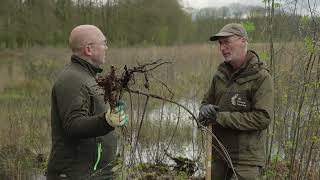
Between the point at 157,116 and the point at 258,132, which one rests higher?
the point at 258,132

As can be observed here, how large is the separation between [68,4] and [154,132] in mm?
9903

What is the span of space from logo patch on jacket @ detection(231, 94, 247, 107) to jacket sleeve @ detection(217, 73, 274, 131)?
99mm

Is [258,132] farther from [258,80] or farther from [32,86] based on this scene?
[32,86]

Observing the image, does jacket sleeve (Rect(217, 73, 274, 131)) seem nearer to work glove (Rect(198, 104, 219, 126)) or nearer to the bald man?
work glove (Rect(198, 104, 219, 126))

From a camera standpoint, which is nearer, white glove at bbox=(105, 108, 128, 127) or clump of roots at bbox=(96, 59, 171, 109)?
clump of roots at bbox=(96, 59, 171, 109)

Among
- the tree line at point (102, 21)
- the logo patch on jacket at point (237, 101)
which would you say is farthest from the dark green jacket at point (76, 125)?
the tree line at point (102, 21)

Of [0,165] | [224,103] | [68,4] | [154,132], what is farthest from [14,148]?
[68,4]

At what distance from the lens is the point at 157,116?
7.74 m

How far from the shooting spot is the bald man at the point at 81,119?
2.77 m

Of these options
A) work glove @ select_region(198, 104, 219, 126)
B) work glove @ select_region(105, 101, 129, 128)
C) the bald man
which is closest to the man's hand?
work glove @ select_region(105, 101, 129, 128)

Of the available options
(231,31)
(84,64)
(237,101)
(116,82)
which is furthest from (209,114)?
(116,82)

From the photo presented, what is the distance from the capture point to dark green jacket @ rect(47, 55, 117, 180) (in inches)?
109

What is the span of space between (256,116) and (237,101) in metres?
0.21

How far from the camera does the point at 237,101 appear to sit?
3477 mm
